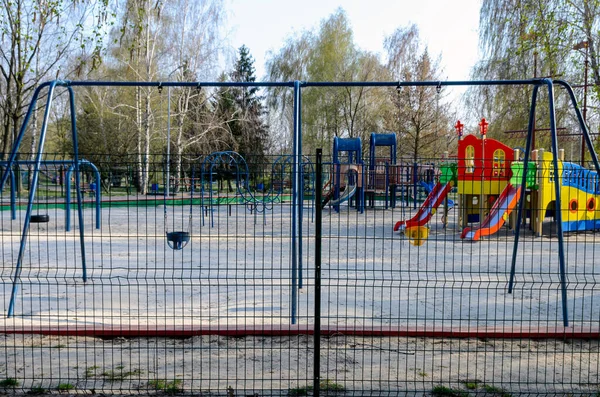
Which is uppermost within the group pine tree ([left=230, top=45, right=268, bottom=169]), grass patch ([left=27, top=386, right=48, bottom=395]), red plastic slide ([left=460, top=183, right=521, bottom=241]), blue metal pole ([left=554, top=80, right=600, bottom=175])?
pine tree ([left=230, top=45, right=268, bottom=169])

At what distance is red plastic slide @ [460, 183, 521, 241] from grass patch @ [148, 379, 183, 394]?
855 cm

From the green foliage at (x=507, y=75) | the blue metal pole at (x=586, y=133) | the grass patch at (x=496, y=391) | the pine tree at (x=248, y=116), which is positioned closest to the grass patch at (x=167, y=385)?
the grass patch at (x=496, y=391)

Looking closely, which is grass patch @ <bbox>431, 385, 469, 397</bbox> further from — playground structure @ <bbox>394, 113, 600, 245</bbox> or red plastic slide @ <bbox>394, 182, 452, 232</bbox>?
red plastic slide @ <bbox>394, 182, 452, 232</bbox>

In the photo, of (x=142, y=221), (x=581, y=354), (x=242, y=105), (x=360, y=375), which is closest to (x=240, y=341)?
(x=360, y=375)

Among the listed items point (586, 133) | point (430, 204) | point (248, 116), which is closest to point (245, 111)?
point (248, 116)

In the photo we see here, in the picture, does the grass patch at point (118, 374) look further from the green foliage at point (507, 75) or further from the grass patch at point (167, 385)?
the green foliage at point (507, 75)

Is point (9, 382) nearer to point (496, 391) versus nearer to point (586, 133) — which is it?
point (496, 391)

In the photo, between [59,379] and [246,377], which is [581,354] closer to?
[246,377]

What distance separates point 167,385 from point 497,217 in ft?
31.2

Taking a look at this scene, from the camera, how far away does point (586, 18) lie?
17.2 meters

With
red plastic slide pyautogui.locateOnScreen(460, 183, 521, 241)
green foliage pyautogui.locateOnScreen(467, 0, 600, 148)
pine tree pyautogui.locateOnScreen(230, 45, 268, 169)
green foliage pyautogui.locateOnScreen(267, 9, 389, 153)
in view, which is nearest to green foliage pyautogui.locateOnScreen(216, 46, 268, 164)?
pine tree pyautogui.locateOnScreen(230, 45, 268, 169)

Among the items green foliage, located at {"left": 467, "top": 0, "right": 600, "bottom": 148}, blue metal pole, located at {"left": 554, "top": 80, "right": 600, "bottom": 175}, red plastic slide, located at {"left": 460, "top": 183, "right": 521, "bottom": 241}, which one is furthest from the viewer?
green foliage, located at {"left": 467, "top": 0, "right": 600, "bottom": 148}

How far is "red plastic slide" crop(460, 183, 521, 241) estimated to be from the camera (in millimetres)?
11914

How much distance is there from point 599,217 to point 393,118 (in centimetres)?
2205
